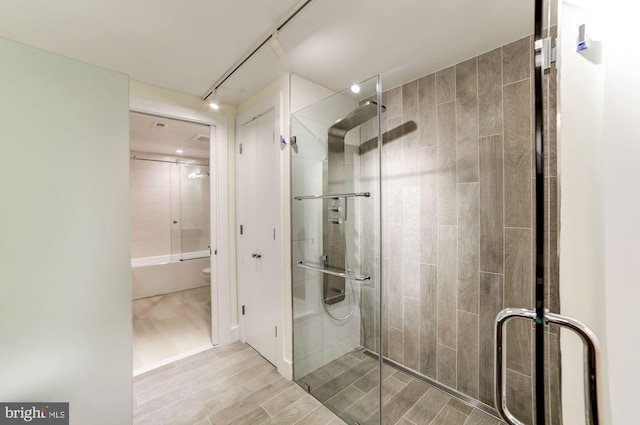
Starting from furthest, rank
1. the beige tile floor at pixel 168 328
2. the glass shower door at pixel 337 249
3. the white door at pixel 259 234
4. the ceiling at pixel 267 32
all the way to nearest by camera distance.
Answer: the beige tile floor at pixel 168 328 < the white door at pixel 259 234 < the glass shower door at pixel 337 249 < the ceiling at pixel 267 32

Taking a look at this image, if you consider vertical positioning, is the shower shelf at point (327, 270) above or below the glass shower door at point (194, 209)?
below

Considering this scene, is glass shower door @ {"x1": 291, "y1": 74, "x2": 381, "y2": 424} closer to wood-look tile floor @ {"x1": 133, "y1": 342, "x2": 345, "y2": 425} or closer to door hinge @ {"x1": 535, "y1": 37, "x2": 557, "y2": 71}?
wood-look tile floor @ {"x1": 133, "y1": 342, "x2": 345, "y2": 425}

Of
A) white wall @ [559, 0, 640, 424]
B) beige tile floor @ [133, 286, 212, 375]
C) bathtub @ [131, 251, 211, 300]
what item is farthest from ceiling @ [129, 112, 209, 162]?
white wall @ [559, 0, 640, 424]

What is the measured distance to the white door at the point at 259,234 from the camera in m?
2.28

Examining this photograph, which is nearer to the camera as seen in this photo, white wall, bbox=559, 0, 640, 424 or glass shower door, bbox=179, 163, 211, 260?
white wall, bbox=559, 0, 640, 424

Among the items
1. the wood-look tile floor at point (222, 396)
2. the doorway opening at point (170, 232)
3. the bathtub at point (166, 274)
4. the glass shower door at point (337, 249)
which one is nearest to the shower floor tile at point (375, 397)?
the glass shower door at point (337, 249)

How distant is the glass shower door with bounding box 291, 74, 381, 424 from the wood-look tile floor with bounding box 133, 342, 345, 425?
19cm

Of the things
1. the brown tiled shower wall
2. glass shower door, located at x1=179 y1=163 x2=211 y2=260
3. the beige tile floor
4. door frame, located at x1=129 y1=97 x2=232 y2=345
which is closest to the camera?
the brown tiled shower wall

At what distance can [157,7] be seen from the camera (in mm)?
1382

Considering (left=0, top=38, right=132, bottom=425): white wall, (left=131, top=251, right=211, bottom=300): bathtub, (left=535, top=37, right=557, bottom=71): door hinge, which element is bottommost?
(left=131, top=251, right=211, bottom=300): bathtub

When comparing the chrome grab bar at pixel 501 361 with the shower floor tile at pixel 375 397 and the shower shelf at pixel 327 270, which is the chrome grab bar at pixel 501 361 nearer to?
the shower floor tile at pixel 375 397

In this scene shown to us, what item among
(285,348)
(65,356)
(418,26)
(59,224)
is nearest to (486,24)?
(418,26)

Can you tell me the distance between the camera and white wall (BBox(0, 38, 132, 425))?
0.65 metres

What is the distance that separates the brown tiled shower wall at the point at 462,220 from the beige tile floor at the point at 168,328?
6.63ft
